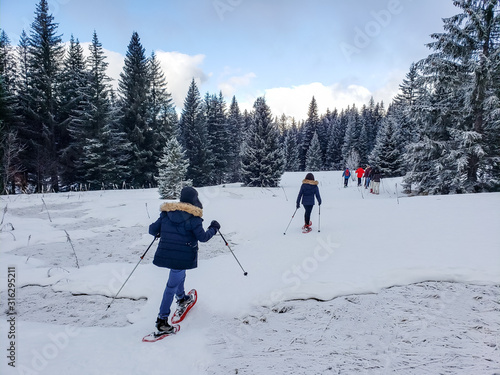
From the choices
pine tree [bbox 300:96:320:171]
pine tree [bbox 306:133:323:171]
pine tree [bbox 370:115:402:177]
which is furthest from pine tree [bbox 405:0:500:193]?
Result: pine tree [bbox 300:96:320:171]

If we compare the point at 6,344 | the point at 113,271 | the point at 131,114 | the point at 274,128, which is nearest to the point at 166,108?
the point at 131,114

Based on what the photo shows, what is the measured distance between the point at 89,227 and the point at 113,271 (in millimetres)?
4279

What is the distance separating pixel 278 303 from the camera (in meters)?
4.11

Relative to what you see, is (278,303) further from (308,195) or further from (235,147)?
(235,147)

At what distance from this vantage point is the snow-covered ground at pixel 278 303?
113 inches

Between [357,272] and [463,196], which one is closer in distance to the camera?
[357,272]

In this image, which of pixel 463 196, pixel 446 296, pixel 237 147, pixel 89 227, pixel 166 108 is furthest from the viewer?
pixel 237 147

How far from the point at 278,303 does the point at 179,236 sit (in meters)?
1.94

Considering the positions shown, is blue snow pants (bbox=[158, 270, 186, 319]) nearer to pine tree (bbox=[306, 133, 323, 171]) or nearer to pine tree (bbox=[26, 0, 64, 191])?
pine tree (bbox=[26, 0, 64, 191])

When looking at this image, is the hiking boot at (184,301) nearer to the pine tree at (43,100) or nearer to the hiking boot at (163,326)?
the hiking boot at (163,326)

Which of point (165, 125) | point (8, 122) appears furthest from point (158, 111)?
point (8, 122)

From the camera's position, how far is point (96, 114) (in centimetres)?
2292

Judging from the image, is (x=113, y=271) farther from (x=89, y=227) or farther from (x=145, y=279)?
(x=89, y=227)

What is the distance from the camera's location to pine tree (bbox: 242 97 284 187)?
85.0ft
